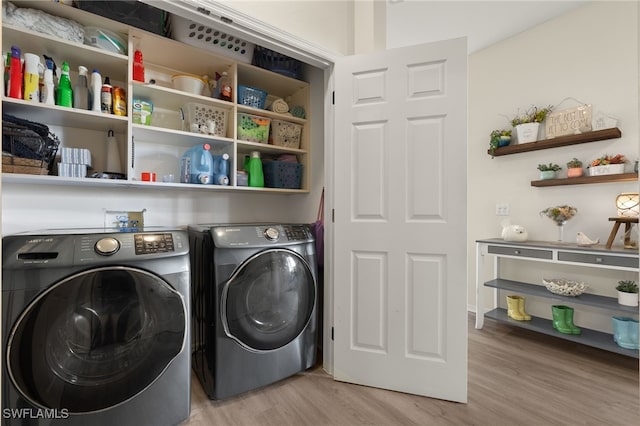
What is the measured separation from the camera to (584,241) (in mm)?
2412

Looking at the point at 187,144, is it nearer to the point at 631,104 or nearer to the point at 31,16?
the point at 31,16

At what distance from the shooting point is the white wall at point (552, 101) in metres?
2.37

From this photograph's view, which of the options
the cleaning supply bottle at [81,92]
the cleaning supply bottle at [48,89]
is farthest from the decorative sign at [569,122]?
the cleaning supply bottle at [48,89]

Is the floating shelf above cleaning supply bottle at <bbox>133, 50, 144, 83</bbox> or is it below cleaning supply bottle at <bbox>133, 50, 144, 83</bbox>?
below

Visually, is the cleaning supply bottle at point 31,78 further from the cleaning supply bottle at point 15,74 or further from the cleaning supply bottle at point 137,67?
the cleaning supply bottle at point 137,67

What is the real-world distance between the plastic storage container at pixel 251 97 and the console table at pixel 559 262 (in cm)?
229

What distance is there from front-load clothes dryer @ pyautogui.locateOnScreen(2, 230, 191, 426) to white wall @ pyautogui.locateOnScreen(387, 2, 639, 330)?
265cm

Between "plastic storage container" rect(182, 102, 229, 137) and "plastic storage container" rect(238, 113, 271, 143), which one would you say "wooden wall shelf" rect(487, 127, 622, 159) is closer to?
"plastic storage container" rect(238, 113, 271, 143)

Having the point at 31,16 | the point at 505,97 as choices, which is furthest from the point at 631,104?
the point at 31,16

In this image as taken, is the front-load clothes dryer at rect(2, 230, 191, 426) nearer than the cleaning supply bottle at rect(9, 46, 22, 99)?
Yes

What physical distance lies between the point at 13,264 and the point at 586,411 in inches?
109

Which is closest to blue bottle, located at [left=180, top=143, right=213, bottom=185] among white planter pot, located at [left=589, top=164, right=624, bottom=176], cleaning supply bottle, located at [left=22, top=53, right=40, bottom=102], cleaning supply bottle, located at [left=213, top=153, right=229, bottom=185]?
cleaning supply bottle, located at [left=213, top=153, right=229, bottom=185]

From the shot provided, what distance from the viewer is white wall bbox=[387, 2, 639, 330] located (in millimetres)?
2367

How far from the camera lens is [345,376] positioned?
1.90m
